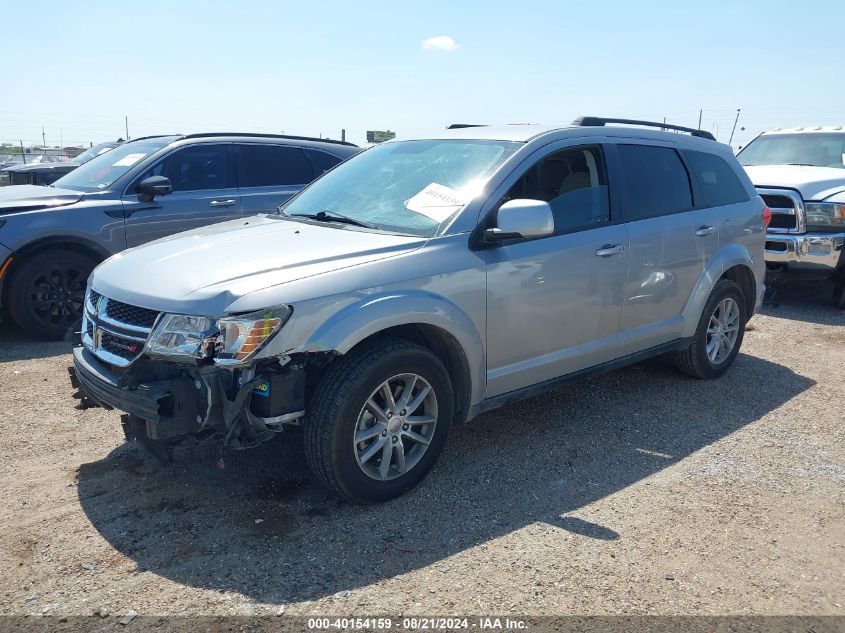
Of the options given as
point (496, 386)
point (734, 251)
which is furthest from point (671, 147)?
point (496, 386)

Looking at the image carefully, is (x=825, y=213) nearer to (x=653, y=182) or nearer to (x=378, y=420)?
(x=653, y=182)

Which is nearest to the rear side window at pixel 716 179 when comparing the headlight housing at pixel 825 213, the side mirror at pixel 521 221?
the side mirror at pixel 521 221

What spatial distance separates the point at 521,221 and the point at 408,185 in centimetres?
85

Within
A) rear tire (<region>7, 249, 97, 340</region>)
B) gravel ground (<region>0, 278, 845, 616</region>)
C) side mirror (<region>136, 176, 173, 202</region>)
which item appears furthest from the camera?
side mirror (<region>136, 176, 173, 202</region>)

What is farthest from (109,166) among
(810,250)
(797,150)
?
(797,150)

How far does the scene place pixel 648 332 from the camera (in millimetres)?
4977

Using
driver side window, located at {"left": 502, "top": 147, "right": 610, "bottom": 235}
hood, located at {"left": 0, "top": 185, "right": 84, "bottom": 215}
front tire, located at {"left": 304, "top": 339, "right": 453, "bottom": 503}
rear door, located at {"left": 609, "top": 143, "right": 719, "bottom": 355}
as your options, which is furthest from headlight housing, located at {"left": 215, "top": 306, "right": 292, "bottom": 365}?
hood, located at {"left": 0, "top": 185, "right": 84, "bottom": 215}

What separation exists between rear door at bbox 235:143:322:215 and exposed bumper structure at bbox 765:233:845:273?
5.49 m

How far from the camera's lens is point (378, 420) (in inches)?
141

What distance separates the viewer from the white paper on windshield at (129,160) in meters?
7.29

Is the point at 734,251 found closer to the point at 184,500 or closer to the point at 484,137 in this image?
the point at 484,137

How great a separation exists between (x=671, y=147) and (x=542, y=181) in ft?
4.88

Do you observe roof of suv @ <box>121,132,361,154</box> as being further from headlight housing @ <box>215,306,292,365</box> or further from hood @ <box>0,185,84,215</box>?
headlight housing @ <box>215,306,292,365</box>

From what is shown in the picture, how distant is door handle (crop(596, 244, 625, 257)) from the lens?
4.46 metres
